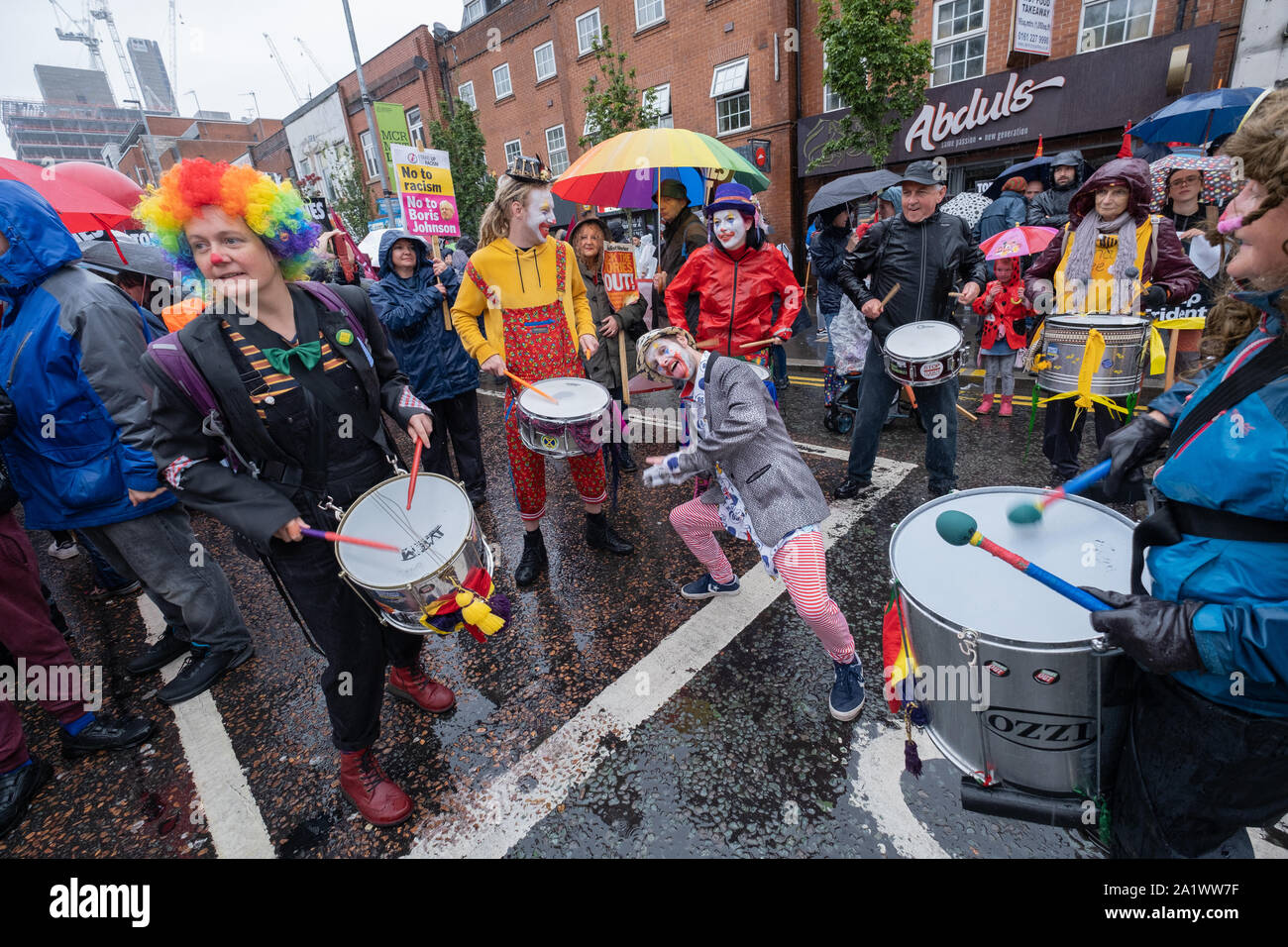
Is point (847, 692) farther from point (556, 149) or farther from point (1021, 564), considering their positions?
point (556, 149)

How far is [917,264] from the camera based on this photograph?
4031 millimetres

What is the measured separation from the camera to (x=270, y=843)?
2248 millimetres

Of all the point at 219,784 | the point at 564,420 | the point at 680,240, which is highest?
the point at 680,240

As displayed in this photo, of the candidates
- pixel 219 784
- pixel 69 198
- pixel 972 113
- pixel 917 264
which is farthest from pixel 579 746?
pixel 972 113

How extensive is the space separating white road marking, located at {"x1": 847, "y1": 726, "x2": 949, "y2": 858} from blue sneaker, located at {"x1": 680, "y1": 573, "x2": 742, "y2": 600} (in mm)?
1123

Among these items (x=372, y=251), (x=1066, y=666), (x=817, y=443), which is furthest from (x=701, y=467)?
(x=372, y=251)

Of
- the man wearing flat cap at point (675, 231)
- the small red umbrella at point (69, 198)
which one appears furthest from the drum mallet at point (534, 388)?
the small red umbrella at point (69, 198)

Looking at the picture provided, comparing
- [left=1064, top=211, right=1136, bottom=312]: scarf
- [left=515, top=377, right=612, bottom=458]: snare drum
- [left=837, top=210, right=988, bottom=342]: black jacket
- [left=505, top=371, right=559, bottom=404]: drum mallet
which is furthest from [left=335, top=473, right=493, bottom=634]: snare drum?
[left=1064, top=211, right=1136, bottom=312]: scarf

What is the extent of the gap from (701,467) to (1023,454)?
360cm

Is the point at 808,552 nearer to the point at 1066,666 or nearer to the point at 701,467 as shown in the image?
the point at 701,467

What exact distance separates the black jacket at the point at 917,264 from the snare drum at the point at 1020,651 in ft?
8.78

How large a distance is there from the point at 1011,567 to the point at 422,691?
2.53m

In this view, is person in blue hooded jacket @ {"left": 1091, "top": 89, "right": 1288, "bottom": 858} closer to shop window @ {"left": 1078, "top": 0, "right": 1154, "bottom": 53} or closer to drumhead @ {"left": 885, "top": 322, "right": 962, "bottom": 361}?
drumhead @ {"left": 885, "top": 322, "right": 962, "bottom": 361}

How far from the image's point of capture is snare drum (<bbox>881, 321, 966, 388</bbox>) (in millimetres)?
3732
